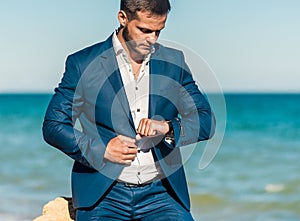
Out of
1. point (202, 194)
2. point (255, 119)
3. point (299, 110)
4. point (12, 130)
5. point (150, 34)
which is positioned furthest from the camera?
point (299, 110)

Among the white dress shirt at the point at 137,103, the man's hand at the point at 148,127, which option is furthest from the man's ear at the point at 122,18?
the man's hand at the point at 148,127

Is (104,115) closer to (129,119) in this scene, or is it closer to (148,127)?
(129,119)

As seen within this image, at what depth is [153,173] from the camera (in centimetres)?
453

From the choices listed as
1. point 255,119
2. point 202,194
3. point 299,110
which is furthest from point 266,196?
point 299,110

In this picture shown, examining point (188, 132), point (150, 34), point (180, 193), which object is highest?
point (150, 34)

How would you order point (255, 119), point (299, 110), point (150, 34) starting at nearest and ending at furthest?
point (150, 34)
point (255, 119)
point (299, 110)

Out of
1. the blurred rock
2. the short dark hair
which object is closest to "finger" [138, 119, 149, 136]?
the short dark hair

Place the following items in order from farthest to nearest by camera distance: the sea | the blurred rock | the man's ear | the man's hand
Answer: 1. the sea
2. the blurred rock
3. the man's ear
4. the man's hand

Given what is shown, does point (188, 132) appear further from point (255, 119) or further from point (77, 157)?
point (255, 119)

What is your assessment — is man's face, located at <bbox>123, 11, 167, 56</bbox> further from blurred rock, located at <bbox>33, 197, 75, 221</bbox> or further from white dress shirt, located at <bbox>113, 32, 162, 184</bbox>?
blurred rock, located at <bbox>33, 197, 75, 221</bbox>

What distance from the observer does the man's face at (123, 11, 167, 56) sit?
4336 mm

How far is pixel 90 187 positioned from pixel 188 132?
1.98 ft

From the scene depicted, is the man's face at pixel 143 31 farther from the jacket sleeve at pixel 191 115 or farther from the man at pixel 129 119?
the jacket sleeve at pixel 191 115

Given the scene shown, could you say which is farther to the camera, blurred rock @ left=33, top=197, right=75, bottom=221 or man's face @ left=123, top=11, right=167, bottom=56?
blurred rock @ left=33, top=197, right=75, bottom=221
